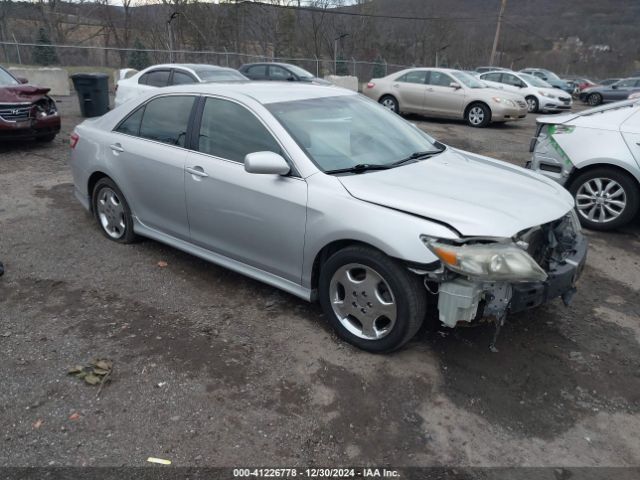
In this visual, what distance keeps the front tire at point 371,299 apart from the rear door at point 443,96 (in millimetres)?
12066

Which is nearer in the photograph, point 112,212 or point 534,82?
point 112,212

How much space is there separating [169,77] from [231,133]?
24.6 feet

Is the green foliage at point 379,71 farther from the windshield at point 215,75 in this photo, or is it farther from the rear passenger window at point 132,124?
the rear passenger window at point 132,124

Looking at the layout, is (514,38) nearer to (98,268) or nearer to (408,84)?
(408,84)

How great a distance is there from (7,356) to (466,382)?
2941 mm

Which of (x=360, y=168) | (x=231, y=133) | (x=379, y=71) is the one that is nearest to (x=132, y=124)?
(x=231, y=133)

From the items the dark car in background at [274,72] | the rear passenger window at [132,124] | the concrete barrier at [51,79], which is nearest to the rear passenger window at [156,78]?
the dark car in background at [274,72]

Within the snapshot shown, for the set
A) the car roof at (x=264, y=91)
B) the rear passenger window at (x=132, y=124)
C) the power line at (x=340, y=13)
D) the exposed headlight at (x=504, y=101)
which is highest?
the power line at (x=340, y=13)

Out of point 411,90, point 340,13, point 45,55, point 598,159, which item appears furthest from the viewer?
point 340,13

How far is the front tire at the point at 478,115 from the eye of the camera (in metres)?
13.8

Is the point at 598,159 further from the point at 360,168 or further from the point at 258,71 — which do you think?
the point at 258,71

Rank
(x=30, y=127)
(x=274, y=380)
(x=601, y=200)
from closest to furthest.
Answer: (x=274, y=380), (x=601, y=200), (x=30, y=127)

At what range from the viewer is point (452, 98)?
13977mm

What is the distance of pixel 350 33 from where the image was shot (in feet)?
124
